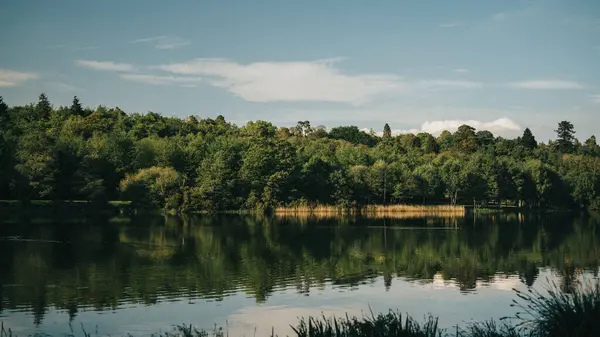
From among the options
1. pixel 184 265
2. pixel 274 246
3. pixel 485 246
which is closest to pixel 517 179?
pixel 485 246

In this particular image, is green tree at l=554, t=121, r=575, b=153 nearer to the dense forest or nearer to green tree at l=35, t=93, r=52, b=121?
the dense forest

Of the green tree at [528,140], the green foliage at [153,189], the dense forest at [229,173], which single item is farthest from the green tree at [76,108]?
the green tree at [528,140]

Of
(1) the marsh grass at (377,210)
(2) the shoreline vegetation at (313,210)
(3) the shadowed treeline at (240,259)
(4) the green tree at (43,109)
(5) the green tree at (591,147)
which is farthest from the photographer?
(5) the green tree at (591,147)

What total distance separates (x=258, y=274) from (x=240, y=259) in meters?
5.15

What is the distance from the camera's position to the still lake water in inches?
696

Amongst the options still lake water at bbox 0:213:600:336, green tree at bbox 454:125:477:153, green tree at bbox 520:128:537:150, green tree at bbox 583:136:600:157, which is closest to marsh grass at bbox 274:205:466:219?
still lake water at bbox 0:213:600:336

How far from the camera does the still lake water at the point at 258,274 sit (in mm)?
17672

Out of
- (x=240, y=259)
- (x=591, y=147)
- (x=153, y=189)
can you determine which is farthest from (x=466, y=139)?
(x=240, y=259)

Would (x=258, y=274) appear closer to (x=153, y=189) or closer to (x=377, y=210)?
(x=153, y=189)

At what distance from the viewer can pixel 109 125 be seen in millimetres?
99250

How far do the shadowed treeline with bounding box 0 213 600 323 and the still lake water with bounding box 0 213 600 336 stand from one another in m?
0.07

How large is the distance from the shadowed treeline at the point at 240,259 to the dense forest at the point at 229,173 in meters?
16.8

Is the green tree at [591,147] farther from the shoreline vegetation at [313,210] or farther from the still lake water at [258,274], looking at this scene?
the still lake water at [258,274]

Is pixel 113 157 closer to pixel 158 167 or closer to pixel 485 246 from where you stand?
pixel 158 167
